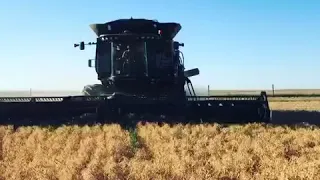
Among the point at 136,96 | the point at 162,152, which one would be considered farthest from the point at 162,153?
Answer: the point at 136,96

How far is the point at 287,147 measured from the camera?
413 inches

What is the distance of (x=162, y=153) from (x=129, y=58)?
796 centimetres

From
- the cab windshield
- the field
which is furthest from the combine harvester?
the field

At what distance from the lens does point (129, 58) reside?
1730 centimetres

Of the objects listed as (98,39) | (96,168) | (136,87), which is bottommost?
(96,168)

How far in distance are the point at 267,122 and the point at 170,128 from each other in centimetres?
355

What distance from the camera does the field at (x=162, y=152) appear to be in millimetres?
7996

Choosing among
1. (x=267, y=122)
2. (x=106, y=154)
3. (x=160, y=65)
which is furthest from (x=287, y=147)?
(x=160, y=65)

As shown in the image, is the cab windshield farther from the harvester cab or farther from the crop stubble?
the crop stubble

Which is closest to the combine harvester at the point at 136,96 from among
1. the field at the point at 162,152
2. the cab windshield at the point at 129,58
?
the cab windshield at the point at 129,58

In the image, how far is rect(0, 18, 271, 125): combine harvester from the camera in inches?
618

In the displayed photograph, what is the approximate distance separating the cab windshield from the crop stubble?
129 inches

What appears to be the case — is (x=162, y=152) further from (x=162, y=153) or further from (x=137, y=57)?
(x=137, y=57)

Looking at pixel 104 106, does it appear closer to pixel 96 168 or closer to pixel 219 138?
pixel 219 138
